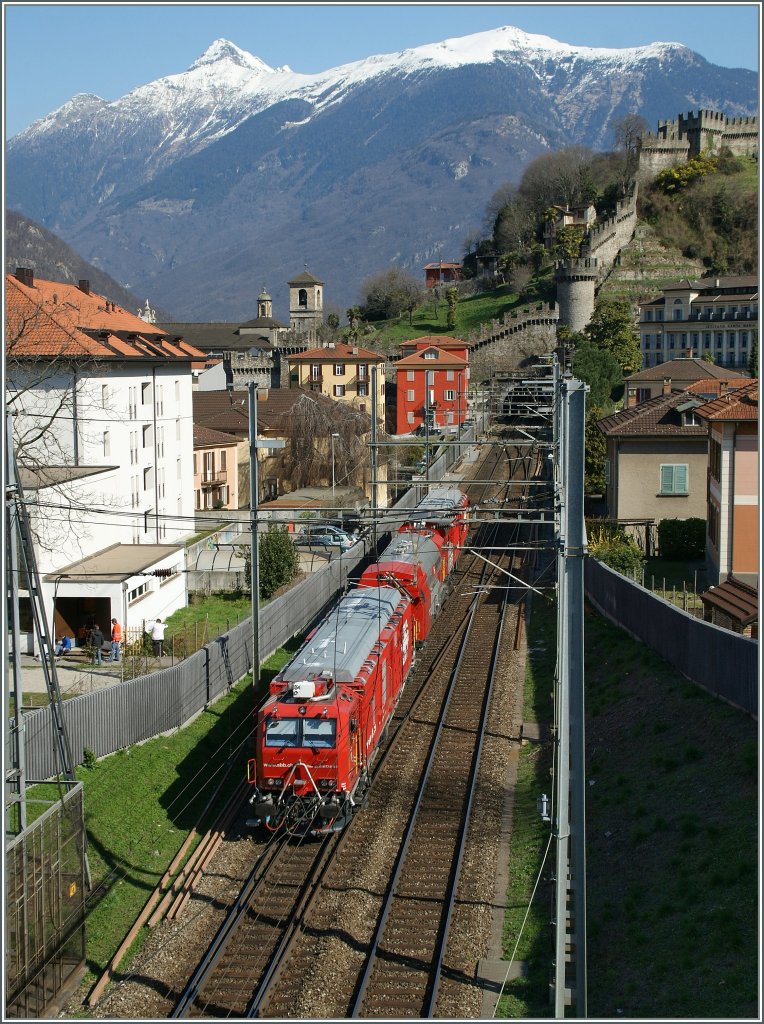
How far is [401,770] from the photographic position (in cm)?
2100

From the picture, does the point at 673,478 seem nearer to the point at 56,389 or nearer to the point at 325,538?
the point at 325,538

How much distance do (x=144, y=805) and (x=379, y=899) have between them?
16.4ft

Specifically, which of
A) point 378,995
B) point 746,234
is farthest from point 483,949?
point 746,234

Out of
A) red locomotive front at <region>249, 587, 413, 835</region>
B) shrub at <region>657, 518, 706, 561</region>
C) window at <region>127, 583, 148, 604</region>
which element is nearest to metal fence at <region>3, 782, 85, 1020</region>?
red locomotive front at <region>249, 587, 413, 835</region>

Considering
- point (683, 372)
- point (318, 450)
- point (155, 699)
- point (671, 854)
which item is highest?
point (683, 372)

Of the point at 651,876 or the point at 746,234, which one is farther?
the point at 746,234

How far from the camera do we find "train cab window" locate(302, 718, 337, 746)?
1719cm

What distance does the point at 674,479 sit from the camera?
122ft

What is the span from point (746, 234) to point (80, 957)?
344 feet

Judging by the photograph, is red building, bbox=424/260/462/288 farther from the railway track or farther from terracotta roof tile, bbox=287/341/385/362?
the railway track

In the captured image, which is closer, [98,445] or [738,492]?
[738,492]

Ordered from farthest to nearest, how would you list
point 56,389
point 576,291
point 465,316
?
point 465,316, point 576,291, point 56,389

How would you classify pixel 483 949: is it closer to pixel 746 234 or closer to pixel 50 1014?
pixel 50 1014

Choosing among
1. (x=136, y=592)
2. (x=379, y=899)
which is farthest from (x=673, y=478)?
(x=379, y=899)
